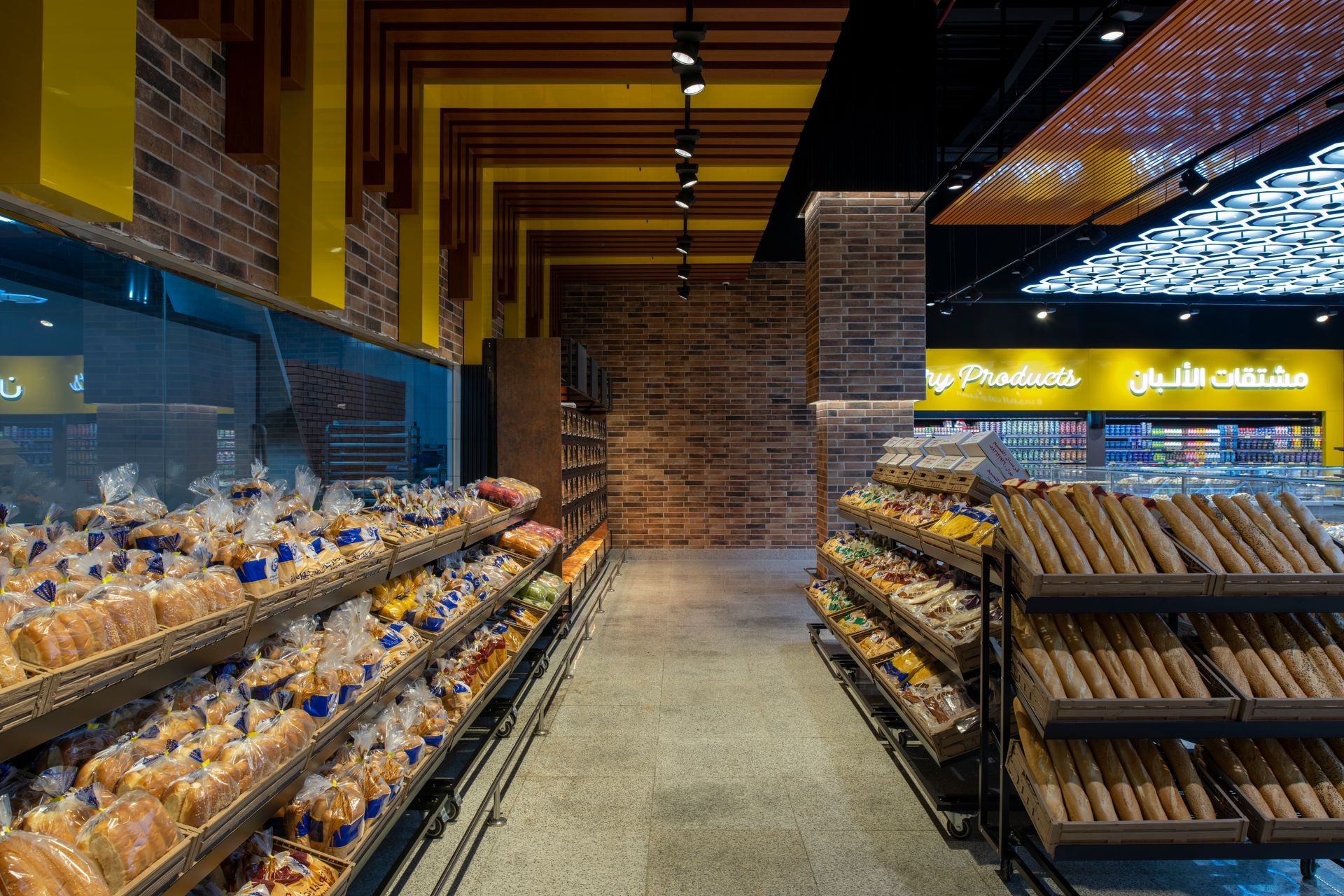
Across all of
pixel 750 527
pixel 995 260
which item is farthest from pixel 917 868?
pixel 995 260

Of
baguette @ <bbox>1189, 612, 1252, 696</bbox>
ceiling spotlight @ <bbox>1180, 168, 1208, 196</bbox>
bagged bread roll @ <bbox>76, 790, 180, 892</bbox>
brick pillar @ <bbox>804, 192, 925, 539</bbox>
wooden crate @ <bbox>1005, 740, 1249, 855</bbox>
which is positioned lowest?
wooden crate @ <bbox>1005, 740, 1249, 855</bbox>

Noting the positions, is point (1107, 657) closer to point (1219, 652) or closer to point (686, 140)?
point (1219, 652)

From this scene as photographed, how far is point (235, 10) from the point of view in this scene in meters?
2.79

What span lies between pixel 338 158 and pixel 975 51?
775cm

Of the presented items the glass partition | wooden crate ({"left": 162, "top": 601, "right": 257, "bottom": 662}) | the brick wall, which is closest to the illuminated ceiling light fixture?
the glass partition

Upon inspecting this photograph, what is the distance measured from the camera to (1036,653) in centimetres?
265

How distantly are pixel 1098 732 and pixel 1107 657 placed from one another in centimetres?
26

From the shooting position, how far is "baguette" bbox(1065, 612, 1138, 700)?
8.42ft

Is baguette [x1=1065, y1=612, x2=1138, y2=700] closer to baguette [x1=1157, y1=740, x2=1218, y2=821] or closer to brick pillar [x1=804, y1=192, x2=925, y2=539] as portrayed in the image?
Answer: baguette [x1=1157, y1=740, x2=1218, y2=821]

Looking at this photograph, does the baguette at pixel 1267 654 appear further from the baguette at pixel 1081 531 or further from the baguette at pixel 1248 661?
the baguette at pixel 1081 531

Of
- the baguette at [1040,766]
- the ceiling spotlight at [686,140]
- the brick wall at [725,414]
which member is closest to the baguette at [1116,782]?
the baguette at [1040,766]

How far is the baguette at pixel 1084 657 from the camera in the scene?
8.40ft

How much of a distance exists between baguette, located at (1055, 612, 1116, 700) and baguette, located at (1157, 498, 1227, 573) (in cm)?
45

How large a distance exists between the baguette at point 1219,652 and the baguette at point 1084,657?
377mm
